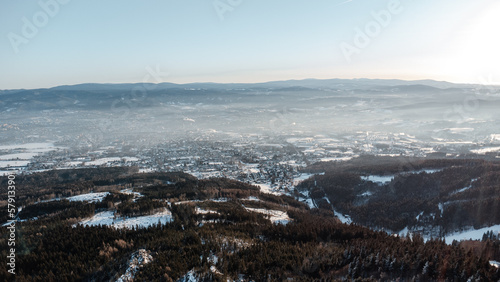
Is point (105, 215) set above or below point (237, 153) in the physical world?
above

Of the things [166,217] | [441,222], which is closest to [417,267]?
[166,217]

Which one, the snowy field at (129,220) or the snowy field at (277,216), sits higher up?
the snowy field at (129,220)

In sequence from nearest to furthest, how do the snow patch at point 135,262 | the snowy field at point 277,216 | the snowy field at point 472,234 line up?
the snow patch at point 135,262
the snowy field at point 472,234
the snowy field at point 277,216

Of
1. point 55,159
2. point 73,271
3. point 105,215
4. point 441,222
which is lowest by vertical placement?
point 55,159

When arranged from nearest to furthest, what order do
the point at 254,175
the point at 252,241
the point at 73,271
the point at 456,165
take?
the point at 73,271
the point at 252,241
the point at 456,165
the point at 254,175

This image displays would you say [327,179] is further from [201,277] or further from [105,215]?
[201,277]

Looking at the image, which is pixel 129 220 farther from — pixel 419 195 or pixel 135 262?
pixel 419 195

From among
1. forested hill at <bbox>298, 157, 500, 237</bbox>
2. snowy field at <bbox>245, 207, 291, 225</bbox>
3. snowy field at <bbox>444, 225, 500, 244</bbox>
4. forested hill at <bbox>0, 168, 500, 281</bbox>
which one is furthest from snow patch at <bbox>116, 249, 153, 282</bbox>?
forested hill at <bbox>298, 157, 500, 237</bbox>

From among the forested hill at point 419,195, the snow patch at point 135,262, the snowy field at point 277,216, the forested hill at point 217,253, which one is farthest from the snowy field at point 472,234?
the snow patch at point 135,262

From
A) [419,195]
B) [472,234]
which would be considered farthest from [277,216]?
[419,195]

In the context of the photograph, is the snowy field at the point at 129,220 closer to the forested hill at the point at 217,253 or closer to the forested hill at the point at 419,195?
the forested hill at the point at 217,253

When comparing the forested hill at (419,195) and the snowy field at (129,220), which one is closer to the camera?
the snowy field at (129,220)
